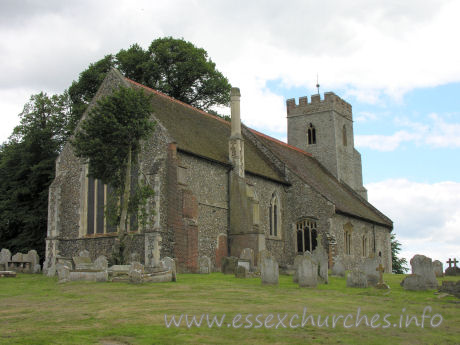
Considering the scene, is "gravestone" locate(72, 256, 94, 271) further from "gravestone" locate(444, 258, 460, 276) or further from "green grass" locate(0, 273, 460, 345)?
"gravestone" locate(444, 258, 460, 276)

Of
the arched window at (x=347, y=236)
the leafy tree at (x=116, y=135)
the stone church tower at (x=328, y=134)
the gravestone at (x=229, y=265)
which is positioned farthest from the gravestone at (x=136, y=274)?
the stone church tower at (x=328, y=134)

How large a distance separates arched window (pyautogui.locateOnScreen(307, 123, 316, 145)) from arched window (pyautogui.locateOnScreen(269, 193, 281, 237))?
13.8 metres

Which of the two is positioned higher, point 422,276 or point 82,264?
point 82,264

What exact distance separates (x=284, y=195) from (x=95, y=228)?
1168cm

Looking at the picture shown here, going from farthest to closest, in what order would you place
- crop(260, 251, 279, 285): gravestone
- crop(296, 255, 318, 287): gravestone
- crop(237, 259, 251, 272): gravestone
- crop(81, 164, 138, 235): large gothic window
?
crop(81, 164, 138, 235): large gothic window → crop(237, 259, 251, 272): gravestone → crop(260, 251, 279, 285): gravestone → crop(296, 255, 318, 287): gravestone

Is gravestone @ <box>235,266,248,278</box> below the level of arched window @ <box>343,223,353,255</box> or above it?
below

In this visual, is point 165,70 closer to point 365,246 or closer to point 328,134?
point 328,134

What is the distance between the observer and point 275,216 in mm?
29641

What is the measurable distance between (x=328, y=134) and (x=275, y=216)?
46.8 ft

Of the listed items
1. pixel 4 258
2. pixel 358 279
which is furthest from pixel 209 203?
pixel 358 279

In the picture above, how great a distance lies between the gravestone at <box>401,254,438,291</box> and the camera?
14.4m

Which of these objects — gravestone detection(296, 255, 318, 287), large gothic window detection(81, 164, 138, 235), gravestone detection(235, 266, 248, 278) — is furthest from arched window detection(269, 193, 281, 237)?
gravestone detection(296, 255, 318, 287)

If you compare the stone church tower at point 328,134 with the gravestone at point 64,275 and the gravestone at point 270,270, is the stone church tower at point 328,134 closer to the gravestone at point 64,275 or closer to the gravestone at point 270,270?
the gravestone at point 270,270

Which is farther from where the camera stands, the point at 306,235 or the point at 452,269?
the point at 306,235
